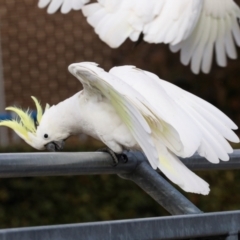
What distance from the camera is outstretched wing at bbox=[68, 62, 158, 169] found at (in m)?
1.82

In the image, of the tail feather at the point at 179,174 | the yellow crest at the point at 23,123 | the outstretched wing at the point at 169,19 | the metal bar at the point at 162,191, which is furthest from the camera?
the outstretched wing at the point at 169,19

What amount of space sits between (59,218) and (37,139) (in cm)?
258

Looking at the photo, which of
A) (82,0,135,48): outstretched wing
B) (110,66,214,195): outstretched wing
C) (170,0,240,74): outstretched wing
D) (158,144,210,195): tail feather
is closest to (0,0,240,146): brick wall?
(170,0,240,74): outstretched wing

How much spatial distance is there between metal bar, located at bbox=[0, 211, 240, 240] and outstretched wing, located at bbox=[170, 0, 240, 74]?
11.4 feet

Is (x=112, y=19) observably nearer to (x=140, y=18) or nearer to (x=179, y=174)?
(x=140, y=18)

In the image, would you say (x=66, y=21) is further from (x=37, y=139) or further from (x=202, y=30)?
(x=37, y=139)

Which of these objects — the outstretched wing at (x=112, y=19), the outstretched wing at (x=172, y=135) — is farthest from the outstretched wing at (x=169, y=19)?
the outstretched wing at (x=172, y=135)

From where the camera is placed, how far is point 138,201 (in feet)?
15.7

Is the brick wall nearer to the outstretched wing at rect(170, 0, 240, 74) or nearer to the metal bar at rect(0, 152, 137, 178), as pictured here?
the outstretched wing at rect(170, 0, 240, 74)

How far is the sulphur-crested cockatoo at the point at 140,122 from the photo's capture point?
6.08ft

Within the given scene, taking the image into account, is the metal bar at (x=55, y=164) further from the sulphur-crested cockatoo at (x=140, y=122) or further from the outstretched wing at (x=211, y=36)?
the outstretched wing at (x=211, y=36)

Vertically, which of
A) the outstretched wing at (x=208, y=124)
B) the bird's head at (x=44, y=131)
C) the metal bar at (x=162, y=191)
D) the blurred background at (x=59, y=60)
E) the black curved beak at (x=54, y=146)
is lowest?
the blurred background at (x=59, y=60)

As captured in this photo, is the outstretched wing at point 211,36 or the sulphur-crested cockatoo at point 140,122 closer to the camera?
the sulphur-crested cockatoo at point 140,122

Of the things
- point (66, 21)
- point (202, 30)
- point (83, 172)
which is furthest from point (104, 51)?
point (83, 172)
